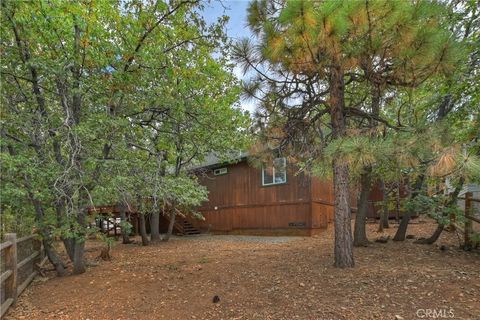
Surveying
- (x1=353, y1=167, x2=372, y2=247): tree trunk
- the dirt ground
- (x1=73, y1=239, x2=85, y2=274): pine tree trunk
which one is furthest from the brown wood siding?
(x1=73, y1=239, x2=85, y2=274): pine tree trunk

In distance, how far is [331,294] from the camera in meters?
4.30

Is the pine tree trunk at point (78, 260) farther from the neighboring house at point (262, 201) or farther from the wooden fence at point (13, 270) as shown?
the neighboring house at point (262, 201)

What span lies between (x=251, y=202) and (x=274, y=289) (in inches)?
333

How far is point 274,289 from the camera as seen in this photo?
15.4 feet

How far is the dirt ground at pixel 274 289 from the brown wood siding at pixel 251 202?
4.97 metres

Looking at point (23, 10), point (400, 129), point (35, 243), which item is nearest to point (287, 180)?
point (400, 129)

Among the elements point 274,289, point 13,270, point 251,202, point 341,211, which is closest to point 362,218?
point 341,211

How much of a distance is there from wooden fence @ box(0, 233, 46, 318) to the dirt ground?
173 millimetres

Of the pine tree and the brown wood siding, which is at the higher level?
the pine tree

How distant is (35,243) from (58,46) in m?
4.00

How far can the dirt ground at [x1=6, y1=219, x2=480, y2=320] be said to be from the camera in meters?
3.90

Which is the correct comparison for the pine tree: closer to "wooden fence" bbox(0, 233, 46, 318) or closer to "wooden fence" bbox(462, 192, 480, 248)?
"wooden fence" bbox(462, 192, 480, 248)

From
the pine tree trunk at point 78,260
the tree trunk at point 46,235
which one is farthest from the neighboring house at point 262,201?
the tree trunk at point 46,235

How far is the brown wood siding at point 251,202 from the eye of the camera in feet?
38.1
